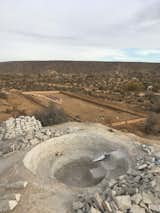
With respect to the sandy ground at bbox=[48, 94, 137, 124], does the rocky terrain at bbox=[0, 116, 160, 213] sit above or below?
above

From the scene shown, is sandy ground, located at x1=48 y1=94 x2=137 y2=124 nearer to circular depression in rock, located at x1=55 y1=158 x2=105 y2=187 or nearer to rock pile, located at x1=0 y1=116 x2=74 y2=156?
rock pile, located at x1=0 y1=116 x2=74 y2=156

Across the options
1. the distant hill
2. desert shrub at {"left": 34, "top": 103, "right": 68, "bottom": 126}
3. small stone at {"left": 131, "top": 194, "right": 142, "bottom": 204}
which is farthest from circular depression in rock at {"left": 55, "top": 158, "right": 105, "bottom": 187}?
the distant hill

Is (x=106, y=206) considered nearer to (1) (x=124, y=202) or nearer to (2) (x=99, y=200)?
(2) (x=99, y=200)

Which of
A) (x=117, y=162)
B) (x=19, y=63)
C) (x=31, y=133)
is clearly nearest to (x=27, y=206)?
(x=117, y=162)

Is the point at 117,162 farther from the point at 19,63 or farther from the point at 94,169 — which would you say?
the point at 19,63

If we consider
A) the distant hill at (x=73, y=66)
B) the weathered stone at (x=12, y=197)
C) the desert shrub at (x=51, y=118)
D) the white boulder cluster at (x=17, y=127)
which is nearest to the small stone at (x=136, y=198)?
the weathered stone at (x=12, y=197)

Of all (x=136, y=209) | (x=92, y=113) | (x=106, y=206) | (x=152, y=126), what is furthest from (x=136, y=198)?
(x=92, y=113)

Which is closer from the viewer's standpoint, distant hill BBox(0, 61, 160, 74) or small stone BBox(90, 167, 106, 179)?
small stone BBox(90, 167, 106, 179)

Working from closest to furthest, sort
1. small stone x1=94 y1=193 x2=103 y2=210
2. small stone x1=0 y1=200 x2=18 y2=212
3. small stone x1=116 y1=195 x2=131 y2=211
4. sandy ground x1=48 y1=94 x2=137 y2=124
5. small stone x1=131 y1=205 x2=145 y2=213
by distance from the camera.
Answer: small stone x1=131 y1=205 x2=145 y2=213, small stone x1=116 y1=195 x2=131 y2=211, small stone x1=94 y1=193 x2=103 y2=210, small stone x1=0 y1=200 x2=18 y2=212, sandy ground x1=48 y1=94 x2=137 y2=124
